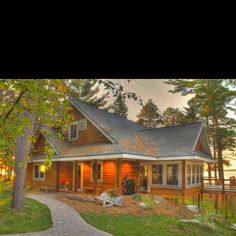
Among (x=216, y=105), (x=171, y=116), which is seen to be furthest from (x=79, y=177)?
Result: (x=171, y=116)

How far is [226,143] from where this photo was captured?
31.0 meters

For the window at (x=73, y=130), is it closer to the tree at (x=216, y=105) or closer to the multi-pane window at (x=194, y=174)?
the multi-pane window at (x=194, y=174)

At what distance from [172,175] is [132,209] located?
5.59 meters

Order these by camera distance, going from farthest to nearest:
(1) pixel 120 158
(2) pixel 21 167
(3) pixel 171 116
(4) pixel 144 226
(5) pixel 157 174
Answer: (3) pixel 171 116 < (5) pixel 157 174 < (1) pixel 120 158 < (2) pixel 21 167 < (4) pixel 144 226

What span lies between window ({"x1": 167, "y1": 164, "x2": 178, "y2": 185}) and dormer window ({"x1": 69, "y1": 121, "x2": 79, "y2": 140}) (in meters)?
7.84

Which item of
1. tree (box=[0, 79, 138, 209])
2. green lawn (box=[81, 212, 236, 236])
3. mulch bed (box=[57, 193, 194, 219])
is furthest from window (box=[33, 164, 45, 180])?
green lawn (box=[81, 212, 236, 236])

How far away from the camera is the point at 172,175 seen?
733 inches

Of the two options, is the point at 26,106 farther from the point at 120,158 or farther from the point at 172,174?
the point at 172,174
